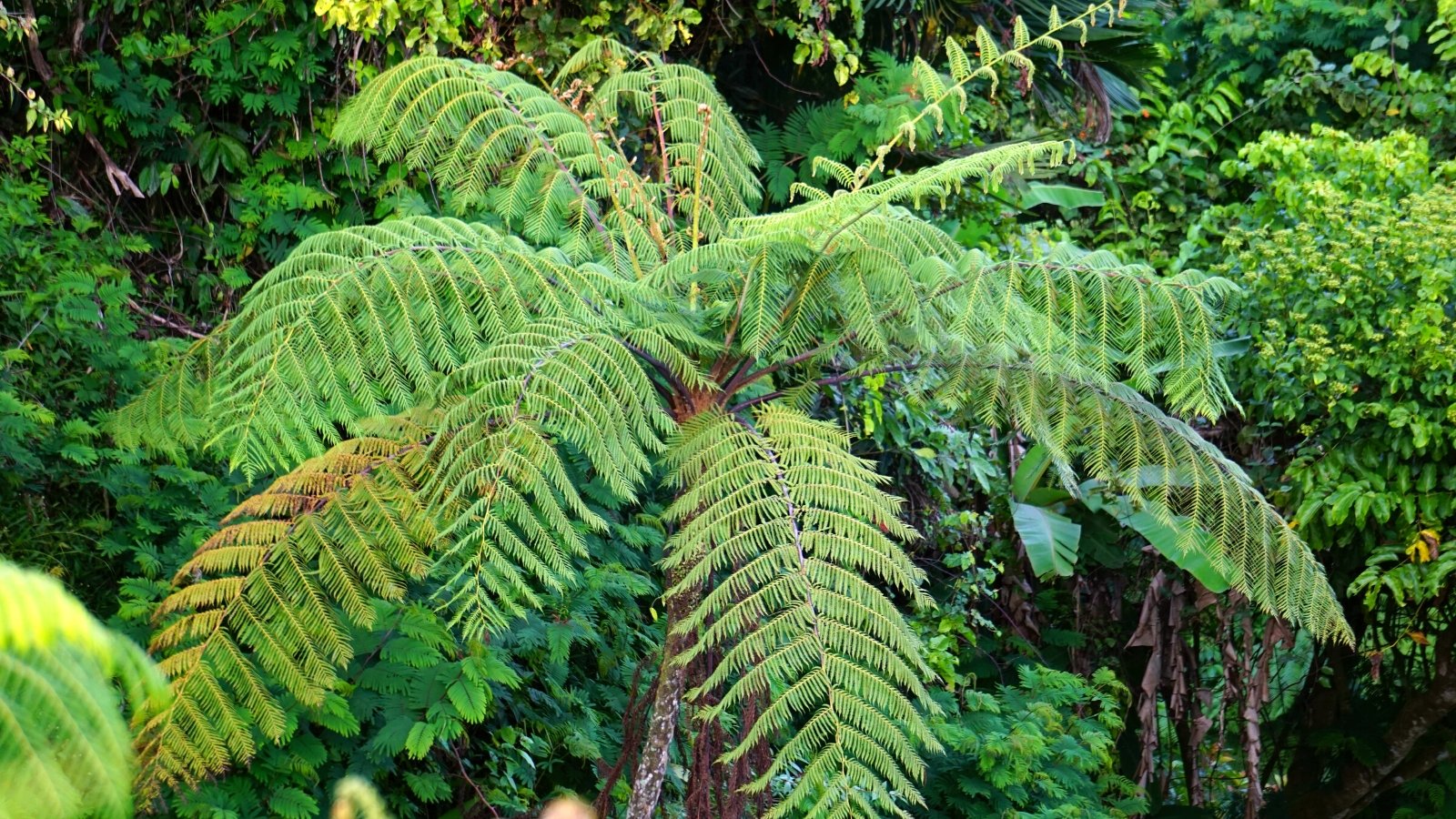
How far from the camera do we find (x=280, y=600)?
2.89 meters

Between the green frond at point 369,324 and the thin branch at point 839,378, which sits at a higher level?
the green frond at point 369,324

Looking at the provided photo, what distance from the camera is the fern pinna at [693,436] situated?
2.74m

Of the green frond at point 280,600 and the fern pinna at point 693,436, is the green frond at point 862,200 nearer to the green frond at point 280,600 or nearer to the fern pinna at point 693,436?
the fern pinna at point 693,436

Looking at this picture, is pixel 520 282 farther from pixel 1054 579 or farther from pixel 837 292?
pixel 1054 579

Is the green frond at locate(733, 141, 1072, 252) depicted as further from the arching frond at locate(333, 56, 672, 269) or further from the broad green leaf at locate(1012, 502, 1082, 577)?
the broad green leaf at locate(1012, 502, 1082, 577)

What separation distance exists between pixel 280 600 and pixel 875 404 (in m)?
3.23

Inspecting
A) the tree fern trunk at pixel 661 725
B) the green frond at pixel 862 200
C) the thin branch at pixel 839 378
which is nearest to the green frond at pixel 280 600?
the tree fern trunk at pixel 661 725

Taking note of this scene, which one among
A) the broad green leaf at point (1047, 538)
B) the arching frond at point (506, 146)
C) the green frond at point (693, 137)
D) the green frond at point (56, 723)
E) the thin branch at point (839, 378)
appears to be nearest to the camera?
the green frond at point (56, 723)

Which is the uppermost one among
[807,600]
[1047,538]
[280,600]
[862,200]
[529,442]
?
[862,200]

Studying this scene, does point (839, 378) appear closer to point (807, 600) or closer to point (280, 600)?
point (807, 600)

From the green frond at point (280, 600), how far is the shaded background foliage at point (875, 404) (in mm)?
332

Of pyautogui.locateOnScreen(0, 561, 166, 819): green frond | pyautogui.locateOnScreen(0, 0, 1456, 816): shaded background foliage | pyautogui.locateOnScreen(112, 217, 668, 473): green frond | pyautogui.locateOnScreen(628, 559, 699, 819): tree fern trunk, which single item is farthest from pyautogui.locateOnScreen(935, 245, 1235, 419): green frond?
pyautogui.locateOnScreen(0, 561, 166, 819): green frond

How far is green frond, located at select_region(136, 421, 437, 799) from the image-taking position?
281cm

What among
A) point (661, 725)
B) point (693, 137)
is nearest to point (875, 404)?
point (693, 137)
